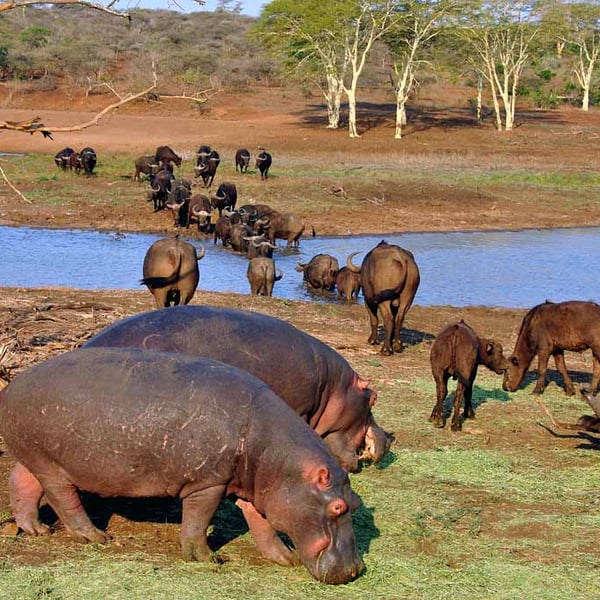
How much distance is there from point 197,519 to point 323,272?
13602 mm

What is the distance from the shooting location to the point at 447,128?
5022 cm

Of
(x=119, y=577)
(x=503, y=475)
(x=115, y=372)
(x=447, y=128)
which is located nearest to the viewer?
(x=119, y=577)

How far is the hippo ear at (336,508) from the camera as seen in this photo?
548 centimetres

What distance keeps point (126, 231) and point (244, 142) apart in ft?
59.6

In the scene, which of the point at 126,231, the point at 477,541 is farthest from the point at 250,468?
the point at 126,231

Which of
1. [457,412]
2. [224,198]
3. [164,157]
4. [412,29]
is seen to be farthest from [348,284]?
[412,29]

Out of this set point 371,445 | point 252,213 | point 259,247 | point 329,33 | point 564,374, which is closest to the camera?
point 371,445

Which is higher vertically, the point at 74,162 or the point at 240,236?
the point at 74,162

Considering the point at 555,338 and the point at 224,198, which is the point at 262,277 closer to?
the point at 555,338

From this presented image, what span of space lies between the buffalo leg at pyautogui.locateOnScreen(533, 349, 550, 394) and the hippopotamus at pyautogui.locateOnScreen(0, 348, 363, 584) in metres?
5.57

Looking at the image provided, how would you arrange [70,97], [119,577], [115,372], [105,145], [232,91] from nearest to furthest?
1. [119,577]
2. [115,372]
3. [105,145]
4. [70,97]
5. [232,91]

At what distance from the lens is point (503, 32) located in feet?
165

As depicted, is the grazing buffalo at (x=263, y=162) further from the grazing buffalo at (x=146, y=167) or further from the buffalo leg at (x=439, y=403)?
the buffalo leg at (x=439, y=403)

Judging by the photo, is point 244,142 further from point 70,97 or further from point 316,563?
point 316,563
